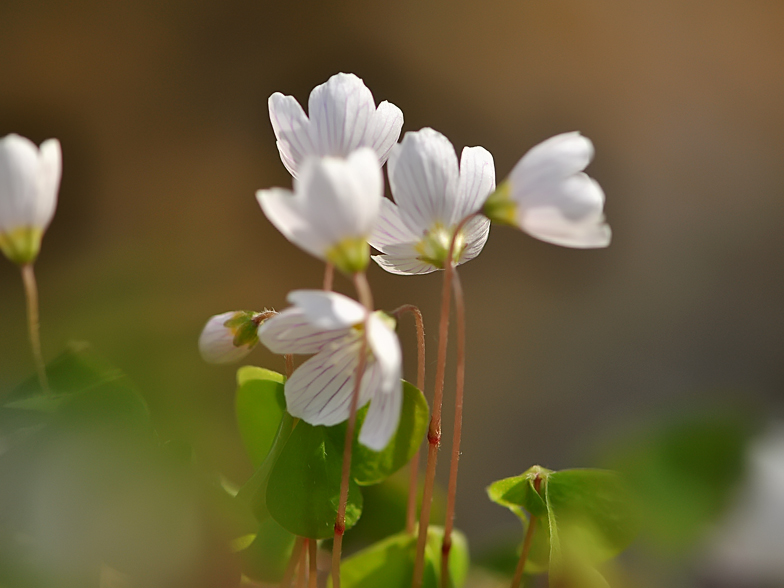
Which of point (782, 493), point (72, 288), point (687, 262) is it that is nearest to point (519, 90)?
point (687, 262)

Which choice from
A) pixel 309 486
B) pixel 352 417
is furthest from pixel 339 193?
pixel 309 486

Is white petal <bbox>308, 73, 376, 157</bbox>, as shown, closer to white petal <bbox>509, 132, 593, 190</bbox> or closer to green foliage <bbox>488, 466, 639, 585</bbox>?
white petal <bbox>509, 132, 593, 190</bbox>

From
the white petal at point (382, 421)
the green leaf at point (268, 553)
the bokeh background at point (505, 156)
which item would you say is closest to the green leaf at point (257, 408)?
the green leaf at point (268, 553)

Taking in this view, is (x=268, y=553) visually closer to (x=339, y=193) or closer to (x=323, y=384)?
(x=323, y=384)

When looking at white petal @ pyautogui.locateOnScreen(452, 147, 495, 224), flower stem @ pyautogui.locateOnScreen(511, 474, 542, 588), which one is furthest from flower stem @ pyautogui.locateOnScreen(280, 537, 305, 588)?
white petal @ pyautogui.locateOnScreen(452, 147, 495, 224)

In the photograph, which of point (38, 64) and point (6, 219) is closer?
point (6, 219)

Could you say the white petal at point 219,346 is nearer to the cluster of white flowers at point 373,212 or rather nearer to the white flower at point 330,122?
the cluster of white flowers at point 373,212

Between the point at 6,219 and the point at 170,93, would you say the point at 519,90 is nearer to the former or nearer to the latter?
the point at 170,93
